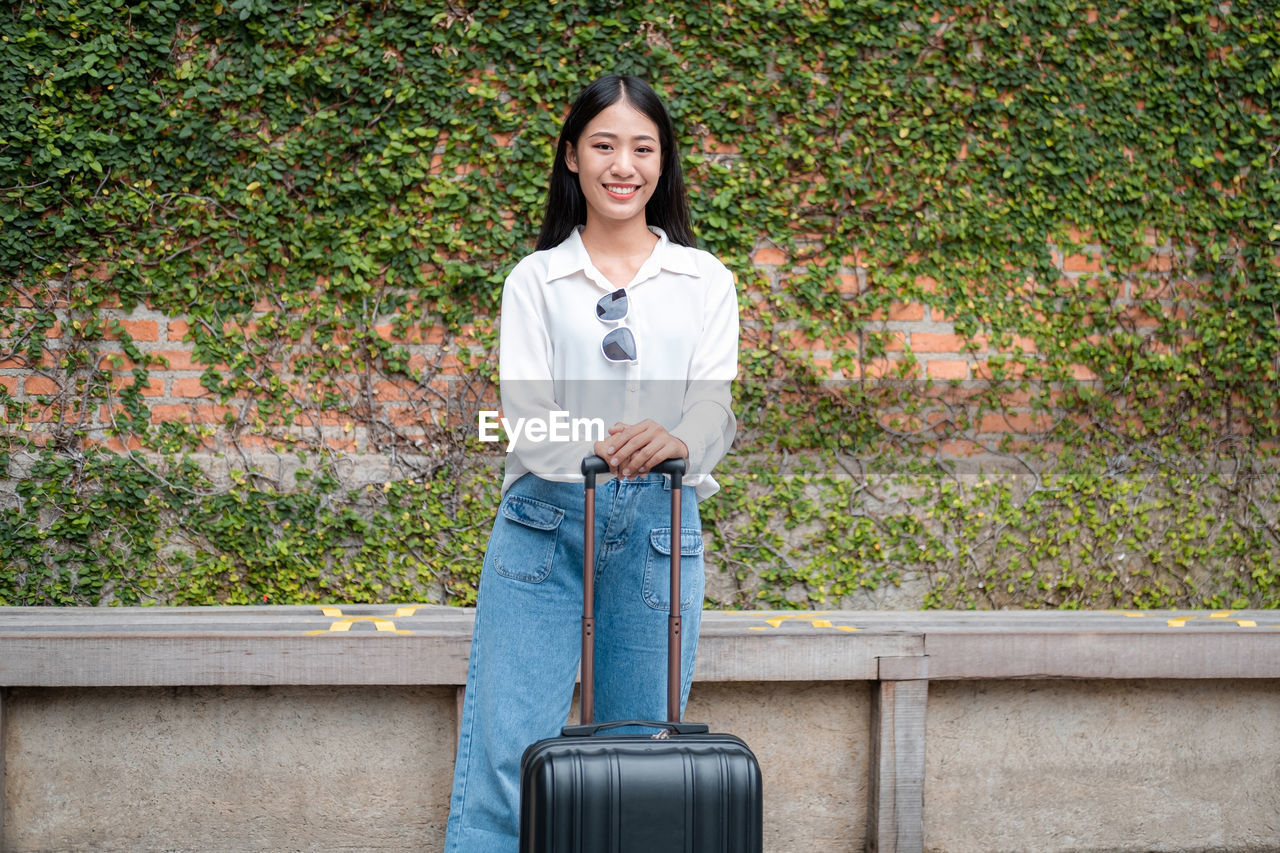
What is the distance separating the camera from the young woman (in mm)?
1837

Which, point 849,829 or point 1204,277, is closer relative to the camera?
point 849,829

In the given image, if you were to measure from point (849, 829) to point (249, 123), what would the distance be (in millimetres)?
2963

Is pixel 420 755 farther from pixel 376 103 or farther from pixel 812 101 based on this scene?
pixel 812 101

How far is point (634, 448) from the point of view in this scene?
1.70 metres

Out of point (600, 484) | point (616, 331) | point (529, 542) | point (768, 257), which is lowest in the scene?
point (529, 542)

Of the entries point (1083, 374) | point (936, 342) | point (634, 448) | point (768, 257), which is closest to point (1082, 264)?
point (1083, 374)

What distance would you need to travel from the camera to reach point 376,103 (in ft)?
12.2

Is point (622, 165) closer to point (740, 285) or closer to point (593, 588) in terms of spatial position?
point (593, 588)

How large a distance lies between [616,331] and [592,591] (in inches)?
17.5

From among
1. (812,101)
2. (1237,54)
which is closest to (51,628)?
(812,101)

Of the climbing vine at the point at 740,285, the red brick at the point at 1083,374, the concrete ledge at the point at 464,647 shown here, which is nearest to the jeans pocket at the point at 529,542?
the concrete ledge at the point at 464,647

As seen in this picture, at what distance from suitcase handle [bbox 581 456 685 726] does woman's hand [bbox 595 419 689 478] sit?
2cm

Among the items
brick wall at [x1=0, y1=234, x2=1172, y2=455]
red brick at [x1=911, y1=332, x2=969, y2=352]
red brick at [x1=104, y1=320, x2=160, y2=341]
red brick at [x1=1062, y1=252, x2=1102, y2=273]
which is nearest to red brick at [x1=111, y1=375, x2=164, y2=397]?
brick wall at [x1=0, y1=234, x2=1172, y2=455]

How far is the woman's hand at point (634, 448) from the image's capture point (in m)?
1.69
